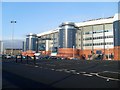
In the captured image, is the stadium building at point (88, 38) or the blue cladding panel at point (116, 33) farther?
the stadium building at point (88, 38)

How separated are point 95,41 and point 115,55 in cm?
2144

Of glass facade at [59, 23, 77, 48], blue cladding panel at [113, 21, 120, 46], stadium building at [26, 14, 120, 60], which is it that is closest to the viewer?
blue cladding panel at [113, 21, 120, 46]

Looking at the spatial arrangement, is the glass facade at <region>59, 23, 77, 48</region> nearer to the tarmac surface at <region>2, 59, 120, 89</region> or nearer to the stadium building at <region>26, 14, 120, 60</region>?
the stadium building at <region>26, 14, 120, 60</region>

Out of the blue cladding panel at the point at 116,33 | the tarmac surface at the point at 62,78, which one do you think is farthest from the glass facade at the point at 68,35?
the tarmac surface at the point at 62,78

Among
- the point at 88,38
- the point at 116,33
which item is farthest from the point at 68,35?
the point at 116,33

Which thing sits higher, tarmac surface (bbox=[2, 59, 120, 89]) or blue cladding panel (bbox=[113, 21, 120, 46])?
blue cladding panel (bbox=[113, 21, 120, 46])

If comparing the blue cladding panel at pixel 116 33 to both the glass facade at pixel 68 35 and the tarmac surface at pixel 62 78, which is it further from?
the tarmac surface at pixel 62 78

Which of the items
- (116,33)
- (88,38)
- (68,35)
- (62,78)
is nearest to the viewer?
(62,78)

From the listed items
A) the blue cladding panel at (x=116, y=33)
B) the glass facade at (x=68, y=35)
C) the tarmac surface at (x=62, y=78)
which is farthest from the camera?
the glass facade at (x=68, y=35)

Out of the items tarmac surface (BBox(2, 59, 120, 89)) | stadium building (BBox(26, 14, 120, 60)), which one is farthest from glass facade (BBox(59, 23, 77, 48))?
tarmac surface (BBox(2, 59, 120, 89))

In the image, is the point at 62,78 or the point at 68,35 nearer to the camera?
the point at 62,78

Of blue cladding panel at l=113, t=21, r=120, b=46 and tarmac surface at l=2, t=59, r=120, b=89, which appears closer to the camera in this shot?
tarmac surface at l=2, t=59, r=120, b=89

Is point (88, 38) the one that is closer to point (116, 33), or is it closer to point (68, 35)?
point (68, 35)

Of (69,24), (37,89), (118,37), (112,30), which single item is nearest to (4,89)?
(37,89)
